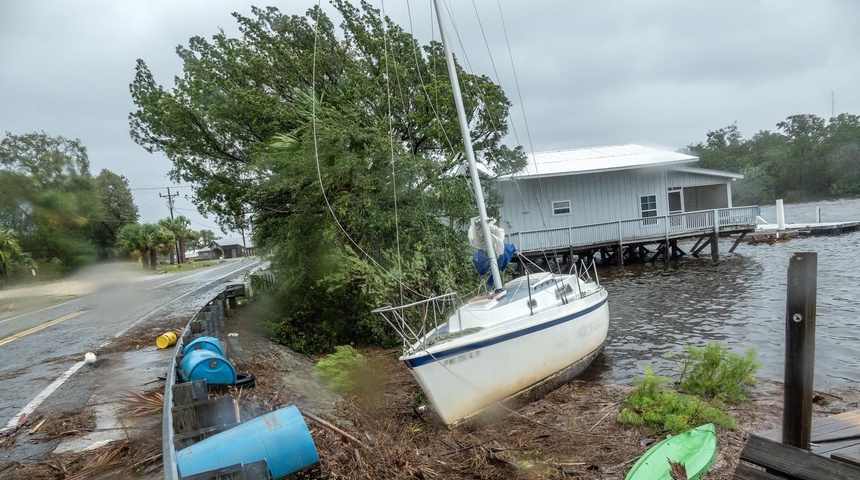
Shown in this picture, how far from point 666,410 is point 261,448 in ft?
17.1

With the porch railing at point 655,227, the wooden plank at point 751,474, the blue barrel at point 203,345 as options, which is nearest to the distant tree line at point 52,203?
the blue barrel at point 203,345

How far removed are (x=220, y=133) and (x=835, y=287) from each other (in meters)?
19.7

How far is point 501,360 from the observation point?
7270 millimetres

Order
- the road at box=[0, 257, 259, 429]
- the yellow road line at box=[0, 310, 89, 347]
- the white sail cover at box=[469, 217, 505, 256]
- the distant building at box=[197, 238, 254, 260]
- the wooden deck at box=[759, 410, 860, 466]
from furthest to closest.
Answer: the distant building at box=[197, 238, 254, 260], the yellow road line at box=[0, 310, 89, 347], the white sail cover at box=[469, 217, 505, 256], the road at box=[0, 257, 259, 429], the wooden deck at box=[759, 410, 860, 466]

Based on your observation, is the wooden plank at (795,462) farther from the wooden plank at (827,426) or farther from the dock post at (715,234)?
the dock post at (715,234)

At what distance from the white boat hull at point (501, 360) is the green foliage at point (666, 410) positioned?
130cm

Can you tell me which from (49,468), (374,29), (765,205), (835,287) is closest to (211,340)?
(49,468)

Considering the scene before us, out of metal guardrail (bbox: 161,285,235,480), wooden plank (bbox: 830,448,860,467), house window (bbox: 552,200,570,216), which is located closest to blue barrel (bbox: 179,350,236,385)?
metal guardrail (bbox: 161,285,235,480)

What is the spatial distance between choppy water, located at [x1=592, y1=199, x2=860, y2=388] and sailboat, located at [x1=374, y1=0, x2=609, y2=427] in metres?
1.49

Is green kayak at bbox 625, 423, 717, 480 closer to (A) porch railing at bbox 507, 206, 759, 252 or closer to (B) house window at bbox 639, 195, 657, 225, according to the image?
(A) porch railing at bbox 507, 206, 759, 252

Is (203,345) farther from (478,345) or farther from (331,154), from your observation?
(331,154)

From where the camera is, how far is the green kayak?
5.02 metres

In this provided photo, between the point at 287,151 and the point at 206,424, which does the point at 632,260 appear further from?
the point at 206,424

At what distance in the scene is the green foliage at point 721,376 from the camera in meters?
7.86
